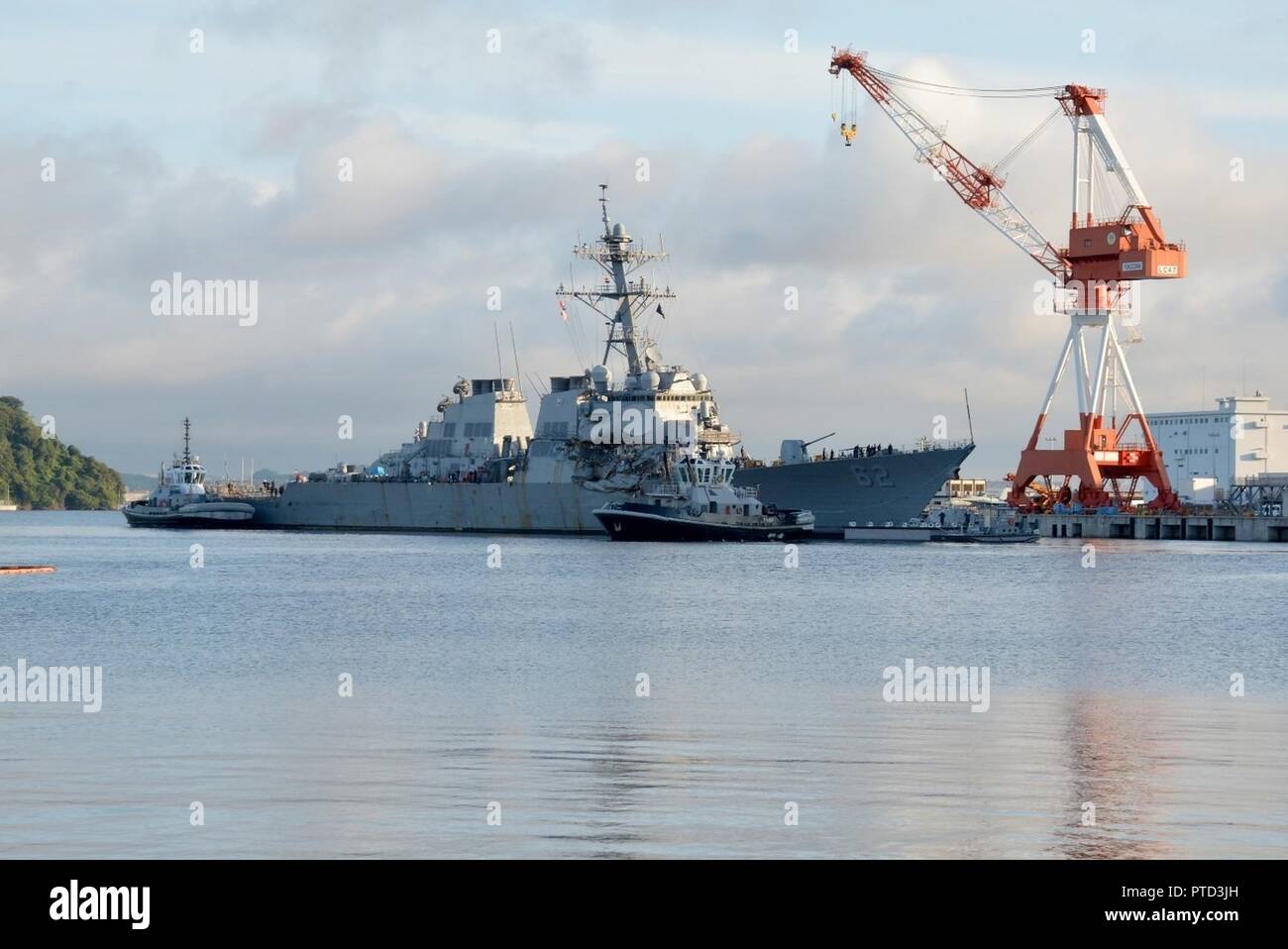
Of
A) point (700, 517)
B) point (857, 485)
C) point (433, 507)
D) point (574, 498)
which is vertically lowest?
point (700, 517)

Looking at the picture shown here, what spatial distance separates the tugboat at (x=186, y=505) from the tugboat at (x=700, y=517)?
128 feet

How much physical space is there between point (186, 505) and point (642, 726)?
97.0 meters

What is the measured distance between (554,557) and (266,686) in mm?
42333

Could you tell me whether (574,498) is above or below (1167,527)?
above

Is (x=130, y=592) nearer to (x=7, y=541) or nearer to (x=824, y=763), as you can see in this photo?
(x=824, y=763)

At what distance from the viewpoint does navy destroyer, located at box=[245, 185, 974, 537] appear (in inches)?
3378

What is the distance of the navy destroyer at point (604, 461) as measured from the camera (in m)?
85.8

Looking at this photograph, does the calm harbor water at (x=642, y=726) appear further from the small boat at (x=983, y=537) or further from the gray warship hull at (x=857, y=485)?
the small boat at (x=983, y=537)

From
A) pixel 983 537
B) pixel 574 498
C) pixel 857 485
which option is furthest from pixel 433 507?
pixel 983 537

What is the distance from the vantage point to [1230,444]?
502ft

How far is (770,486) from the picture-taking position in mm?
88312

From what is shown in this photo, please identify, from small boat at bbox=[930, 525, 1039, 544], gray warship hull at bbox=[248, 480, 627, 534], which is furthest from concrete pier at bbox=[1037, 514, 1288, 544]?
gray warship hull at bbox=[248, 480, 627, 534]

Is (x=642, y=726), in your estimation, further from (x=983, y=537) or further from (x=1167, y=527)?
(x=1167, y=527)
